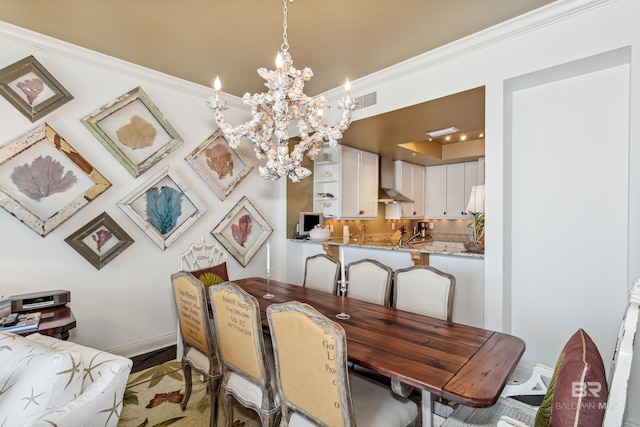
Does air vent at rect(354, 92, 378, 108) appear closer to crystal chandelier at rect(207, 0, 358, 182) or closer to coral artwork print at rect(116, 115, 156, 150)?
crystal chandelier at rect(207, 0, 358, 182)

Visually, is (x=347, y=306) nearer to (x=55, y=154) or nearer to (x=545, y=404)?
(x=545, y=404)

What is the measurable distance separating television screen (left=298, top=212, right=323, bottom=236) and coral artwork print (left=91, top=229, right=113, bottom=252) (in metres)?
2.18

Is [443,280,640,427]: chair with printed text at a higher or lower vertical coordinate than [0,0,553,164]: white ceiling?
lower

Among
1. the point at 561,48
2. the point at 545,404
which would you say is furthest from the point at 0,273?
the point at 561,48

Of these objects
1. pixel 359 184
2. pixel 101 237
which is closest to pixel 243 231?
pixel 101 237

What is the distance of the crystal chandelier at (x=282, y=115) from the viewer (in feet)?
6.21

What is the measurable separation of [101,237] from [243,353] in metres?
2.05

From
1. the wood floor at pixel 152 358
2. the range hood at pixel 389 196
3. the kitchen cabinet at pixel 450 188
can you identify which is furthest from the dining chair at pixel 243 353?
the kitchen cabinet at pixel 450 188

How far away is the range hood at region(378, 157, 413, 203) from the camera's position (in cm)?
525

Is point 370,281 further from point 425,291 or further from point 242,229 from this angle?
point 242,229

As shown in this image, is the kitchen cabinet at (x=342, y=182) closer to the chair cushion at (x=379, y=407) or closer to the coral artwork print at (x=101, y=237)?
the coral artwork print at (x=101, y=237)

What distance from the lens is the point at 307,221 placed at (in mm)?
4312

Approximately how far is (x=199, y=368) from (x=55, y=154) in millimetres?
2124

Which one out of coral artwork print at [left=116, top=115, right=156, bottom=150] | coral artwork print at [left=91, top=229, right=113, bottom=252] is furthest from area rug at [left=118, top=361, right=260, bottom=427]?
coral artwork print at [left=116, top=115, right=156, bottom=150]
